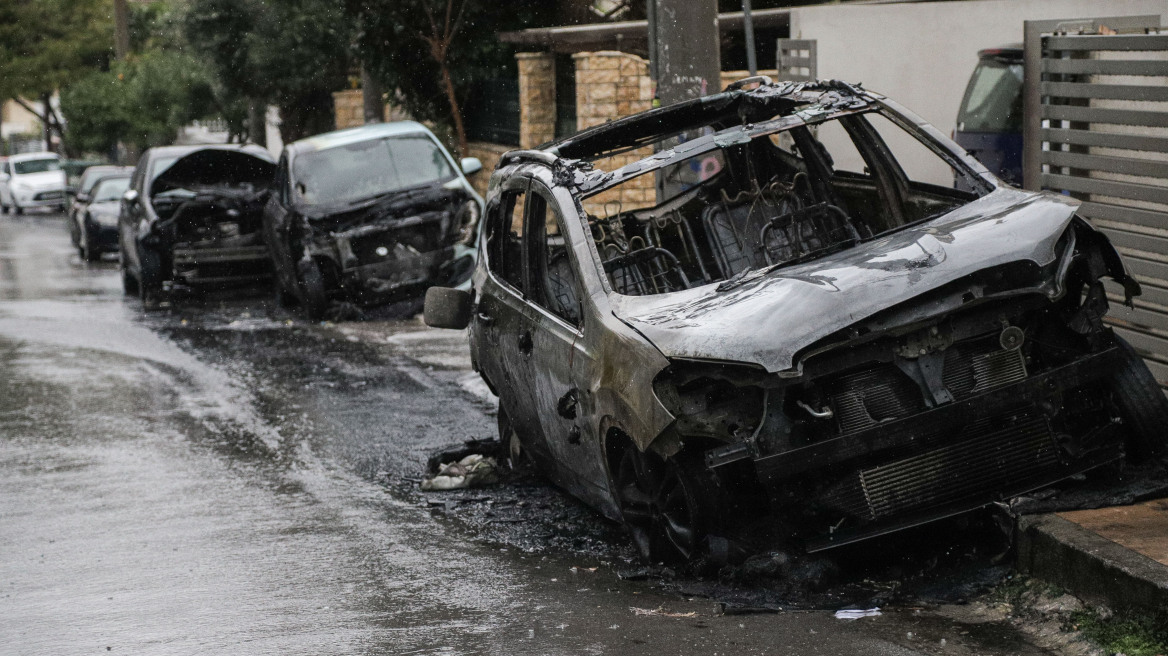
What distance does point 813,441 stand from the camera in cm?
532

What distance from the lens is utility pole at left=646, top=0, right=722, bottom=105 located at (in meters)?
10.1

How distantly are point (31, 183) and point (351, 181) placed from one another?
1408 inches

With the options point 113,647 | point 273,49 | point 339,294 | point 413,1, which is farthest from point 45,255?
point 113,647

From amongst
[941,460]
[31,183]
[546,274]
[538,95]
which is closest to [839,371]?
[941,460]

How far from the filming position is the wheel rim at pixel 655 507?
18.7ft

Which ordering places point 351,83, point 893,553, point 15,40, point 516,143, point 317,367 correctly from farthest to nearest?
1. point 15,40
2. point 351,83
3. point 516,143
4. point 317,367
5. point 893,553

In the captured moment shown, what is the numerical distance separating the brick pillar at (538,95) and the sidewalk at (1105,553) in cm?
1584

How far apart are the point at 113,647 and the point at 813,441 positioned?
266 cm

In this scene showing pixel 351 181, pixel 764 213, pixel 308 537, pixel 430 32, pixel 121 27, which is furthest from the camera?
pixel 121 27

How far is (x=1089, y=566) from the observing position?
16.1 feet

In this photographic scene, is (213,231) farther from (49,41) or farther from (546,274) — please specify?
(49,41)

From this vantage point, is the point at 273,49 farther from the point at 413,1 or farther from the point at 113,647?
the point at 113,647

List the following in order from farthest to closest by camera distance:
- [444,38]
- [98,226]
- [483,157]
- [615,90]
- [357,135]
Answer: [98,226] → [483,157] → [444,38] → [615,90] → [357,135]

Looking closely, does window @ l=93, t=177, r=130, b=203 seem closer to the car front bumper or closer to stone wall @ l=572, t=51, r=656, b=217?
stone wall @ l=572, t=51, r=656, b=217
